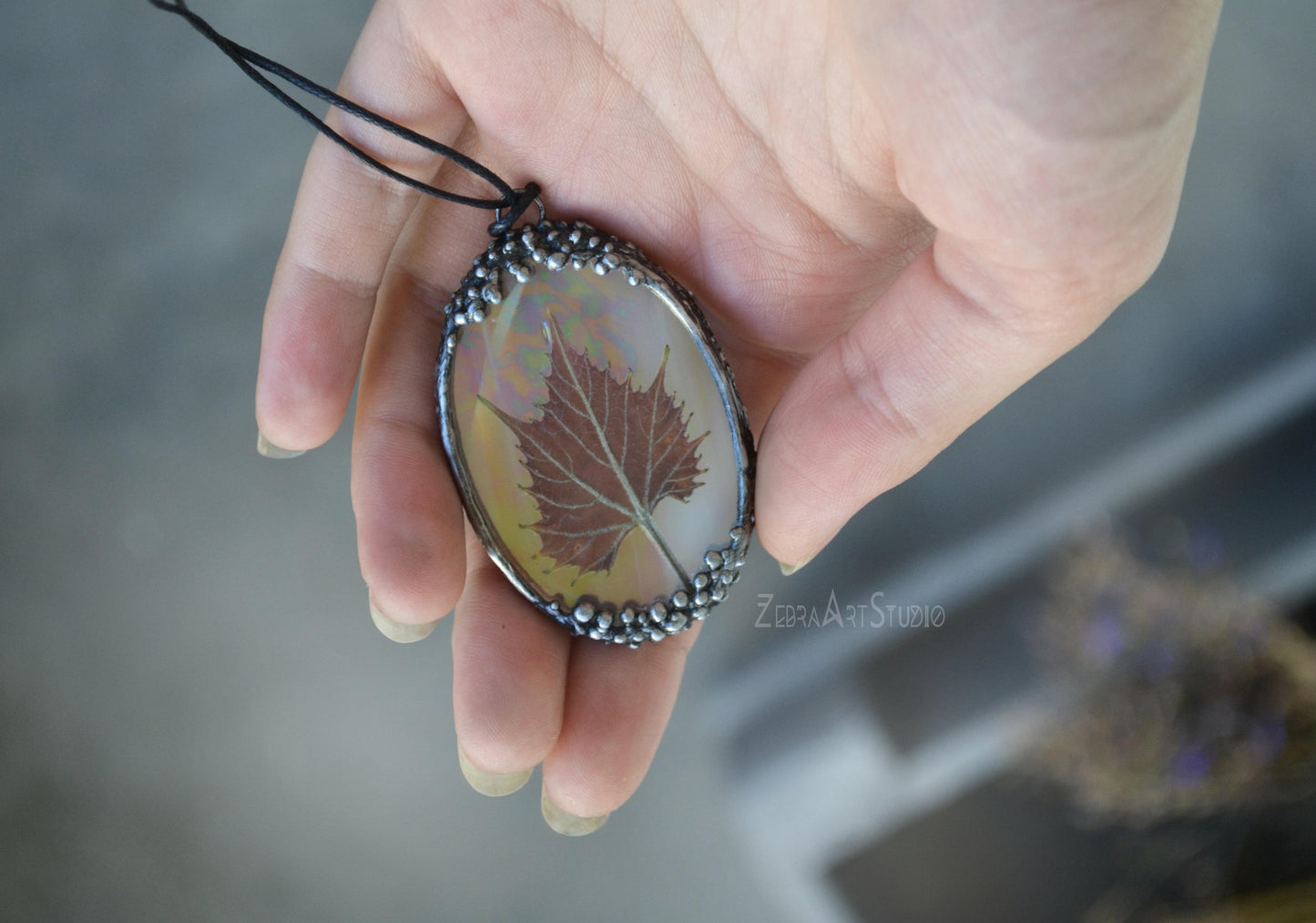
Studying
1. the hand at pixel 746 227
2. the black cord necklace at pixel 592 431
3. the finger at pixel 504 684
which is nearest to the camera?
the hand at pixel 746 227

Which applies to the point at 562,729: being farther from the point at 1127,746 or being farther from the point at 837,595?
the point at 1127,746

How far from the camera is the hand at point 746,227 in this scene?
904 millimetres

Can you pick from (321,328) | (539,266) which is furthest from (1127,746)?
(321,328)

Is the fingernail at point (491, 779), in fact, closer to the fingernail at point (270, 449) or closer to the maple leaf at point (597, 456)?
the maple leaf at point (597, 456)

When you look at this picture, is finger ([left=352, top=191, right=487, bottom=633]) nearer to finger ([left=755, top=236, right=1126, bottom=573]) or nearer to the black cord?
the black cord

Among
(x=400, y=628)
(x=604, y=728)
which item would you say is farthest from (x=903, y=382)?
(x=400, y=628)

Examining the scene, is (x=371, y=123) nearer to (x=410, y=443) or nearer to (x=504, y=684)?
(x=410, y=443)

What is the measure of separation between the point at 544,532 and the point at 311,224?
482 mm

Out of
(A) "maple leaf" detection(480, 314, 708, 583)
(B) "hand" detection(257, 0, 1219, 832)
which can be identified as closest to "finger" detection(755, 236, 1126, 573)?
(B) "hand" detection(257, 0, 1219, 832)

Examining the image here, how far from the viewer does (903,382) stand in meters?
1.05

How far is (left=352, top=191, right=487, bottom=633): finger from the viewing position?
1085mm

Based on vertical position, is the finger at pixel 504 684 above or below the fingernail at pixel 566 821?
above

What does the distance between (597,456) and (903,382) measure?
379 millimetres

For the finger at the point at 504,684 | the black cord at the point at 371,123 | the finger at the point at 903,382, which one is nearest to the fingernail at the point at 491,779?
the finger at the point at 504,684
